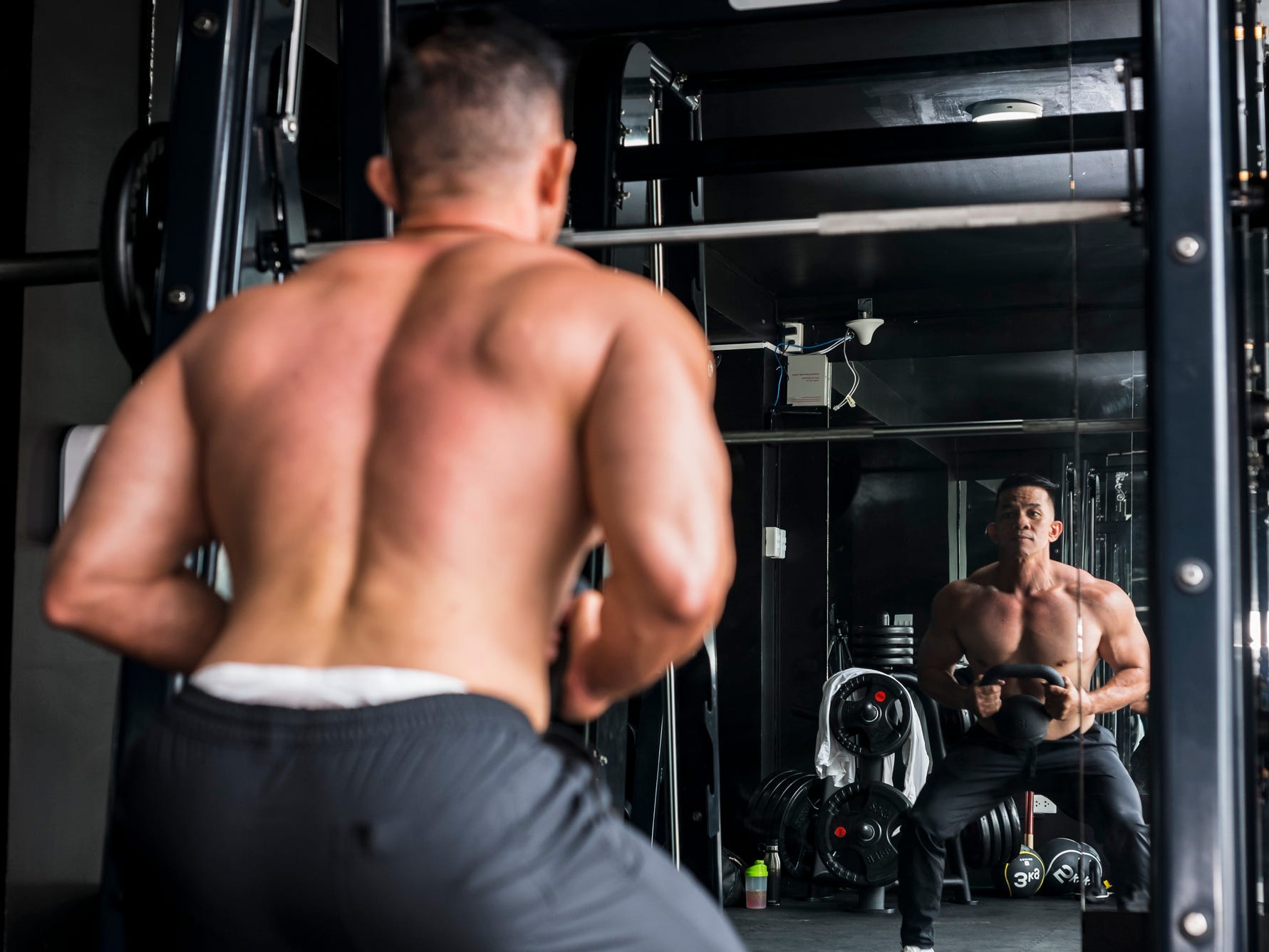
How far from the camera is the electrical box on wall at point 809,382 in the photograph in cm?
704

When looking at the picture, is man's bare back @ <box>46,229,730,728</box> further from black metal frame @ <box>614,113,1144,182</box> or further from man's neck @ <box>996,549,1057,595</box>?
man's neck @ <box>996,549,1057,595</box>

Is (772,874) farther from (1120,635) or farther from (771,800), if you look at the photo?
(1120,635)

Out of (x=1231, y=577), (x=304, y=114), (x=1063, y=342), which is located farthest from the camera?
(x=1063, y=342)

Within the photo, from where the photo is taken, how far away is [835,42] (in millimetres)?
5531

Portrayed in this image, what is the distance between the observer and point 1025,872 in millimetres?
6547

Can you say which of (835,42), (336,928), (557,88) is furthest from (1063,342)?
(336,928)

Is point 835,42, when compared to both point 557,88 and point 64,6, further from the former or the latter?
point 557,88

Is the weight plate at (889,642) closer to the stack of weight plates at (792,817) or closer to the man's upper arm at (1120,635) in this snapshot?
the stack of weight plates at (792,817)

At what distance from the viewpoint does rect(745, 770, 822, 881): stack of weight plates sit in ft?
21.8

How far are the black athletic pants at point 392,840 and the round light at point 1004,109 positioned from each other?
528 cm

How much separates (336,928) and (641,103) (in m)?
2.80

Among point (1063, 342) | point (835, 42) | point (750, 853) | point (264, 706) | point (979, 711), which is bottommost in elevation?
point (750, 853)

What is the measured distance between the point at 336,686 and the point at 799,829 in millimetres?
5797

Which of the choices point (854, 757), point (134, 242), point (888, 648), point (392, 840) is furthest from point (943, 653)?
point (392, 840)
